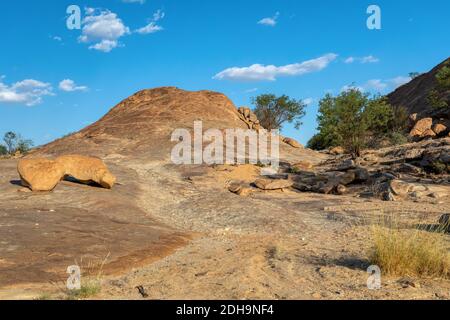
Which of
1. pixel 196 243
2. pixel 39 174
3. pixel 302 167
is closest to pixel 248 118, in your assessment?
pixel 302 167

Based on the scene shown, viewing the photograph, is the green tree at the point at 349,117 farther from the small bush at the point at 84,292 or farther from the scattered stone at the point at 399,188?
the small bush at the point at 84,292

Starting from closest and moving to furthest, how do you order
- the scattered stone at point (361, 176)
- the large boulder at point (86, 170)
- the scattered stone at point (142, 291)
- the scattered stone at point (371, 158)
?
the scattered stone at point (142, 291)
the large boulder at point (86, 170)
the scattered stone at point (361, 176)
the scattered stone at point (371, 158)

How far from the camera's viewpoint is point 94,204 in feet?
36.1

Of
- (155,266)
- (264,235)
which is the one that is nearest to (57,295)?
(155,266)

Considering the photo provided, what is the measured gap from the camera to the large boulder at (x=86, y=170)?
1332cm

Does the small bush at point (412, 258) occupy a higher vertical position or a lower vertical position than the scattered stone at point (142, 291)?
higher

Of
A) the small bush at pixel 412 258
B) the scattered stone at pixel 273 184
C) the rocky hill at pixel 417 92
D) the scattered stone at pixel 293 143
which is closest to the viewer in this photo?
the small bush at pixel 412 258

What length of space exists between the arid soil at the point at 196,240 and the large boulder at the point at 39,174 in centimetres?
32

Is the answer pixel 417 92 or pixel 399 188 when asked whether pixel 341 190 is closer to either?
pixel 399 188

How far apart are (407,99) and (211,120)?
1192 inches

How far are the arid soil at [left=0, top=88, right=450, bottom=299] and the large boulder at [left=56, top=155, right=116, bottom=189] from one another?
0.38m

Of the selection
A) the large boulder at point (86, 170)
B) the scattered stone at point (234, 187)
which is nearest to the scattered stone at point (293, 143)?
the scattered stone at point (234, 187)

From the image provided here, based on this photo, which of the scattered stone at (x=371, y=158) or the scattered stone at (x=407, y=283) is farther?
the scattered stone at (x=371, y=158)

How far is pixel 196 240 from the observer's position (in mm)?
8281
